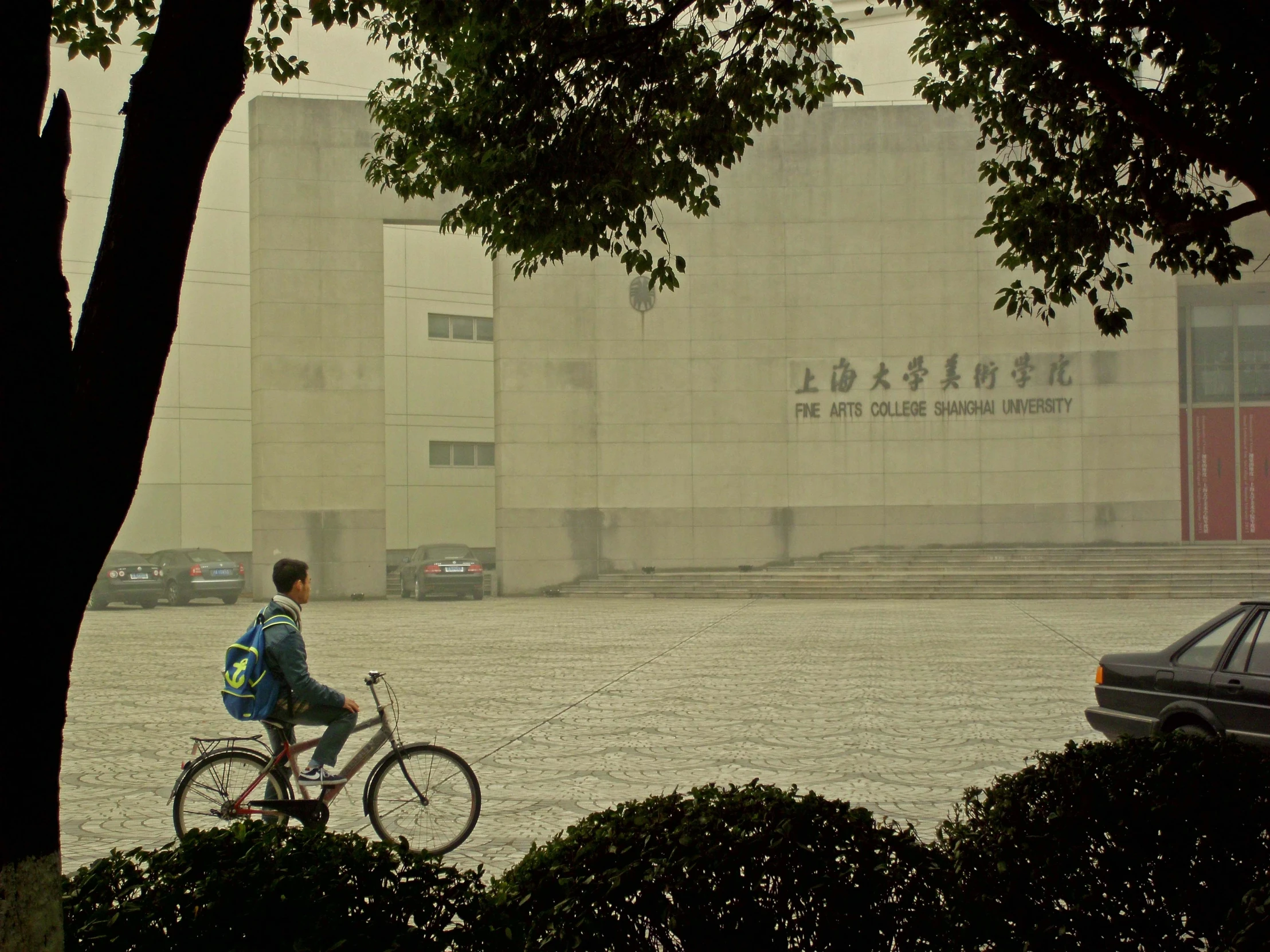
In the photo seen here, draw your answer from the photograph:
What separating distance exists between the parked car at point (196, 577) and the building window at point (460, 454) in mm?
12203

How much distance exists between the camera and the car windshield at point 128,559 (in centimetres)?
3469

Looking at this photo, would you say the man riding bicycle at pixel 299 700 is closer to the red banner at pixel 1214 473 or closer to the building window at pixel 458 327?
the red banner at pixel 1214 473

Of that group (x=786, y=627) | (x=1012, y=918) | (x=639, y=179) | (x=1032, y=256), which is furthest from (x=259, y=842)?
(x=786, y=627)

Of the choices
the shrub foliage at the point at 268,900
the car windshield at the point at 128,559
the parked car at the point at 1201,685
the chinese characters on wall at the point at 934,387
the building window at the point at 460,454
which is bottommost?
the car windshield at the point at 128,559

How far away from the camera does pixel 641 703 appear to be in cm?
1280

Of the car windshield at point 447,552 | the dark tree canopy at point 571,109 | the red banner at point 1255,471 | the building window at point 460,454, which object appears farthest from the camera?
the building window at point 460,454

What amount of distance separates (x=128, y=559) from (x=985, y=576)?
912 inches

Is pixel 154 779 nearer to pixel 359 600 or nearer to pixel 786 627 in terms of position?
pixel 786 627

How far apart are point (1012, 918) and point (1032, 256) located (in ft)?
16.8

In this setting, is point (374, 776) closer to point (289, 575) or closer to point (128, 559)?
point (289, 575)

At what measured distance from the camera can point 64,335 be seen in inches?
119

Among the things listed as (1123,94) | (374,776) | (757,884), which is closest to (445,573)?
(374,776)

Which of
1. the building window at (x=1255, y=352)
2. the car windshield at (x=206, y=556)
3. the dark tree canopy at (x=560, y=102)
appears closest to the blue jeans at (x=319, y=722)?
the dark tree canopy at (x=560, y=102)

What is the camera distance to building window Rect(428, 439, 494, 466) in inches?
1852
